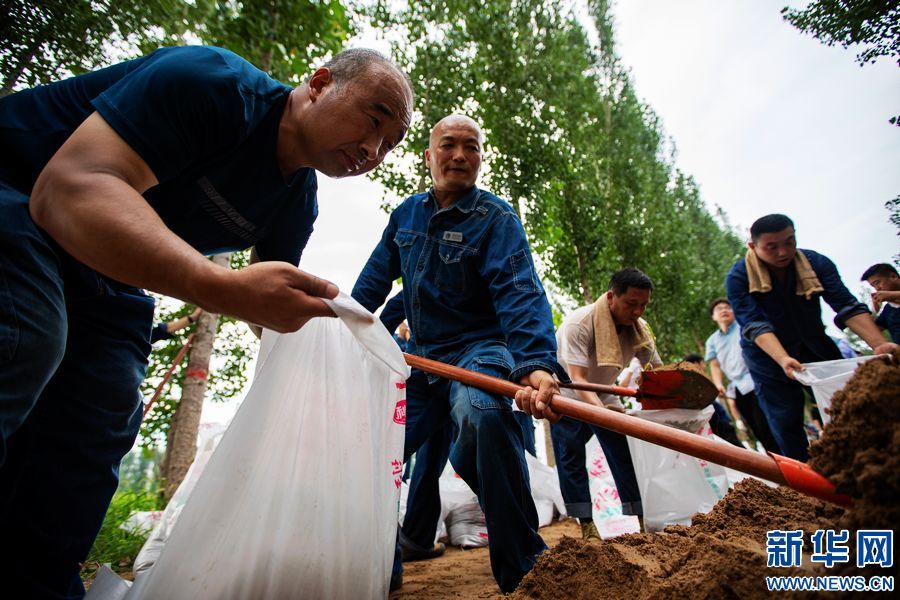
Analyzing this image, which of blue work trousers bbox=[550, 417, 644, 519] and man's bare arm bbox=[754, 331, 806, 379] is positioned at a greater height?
man's bare arm bbox=[754, 331, 806, 379]

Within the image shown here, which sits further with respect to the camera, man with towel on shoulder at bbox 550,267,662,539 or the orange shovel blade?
man with towel on shoulder at bbox 550,267,662,539

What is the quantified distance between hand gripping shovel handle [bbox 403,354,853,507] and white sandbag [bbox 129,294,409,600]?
37cm

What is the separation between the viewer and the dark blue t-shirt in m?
0.88

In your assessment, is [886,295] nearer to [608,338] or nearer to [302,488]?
[608,338]

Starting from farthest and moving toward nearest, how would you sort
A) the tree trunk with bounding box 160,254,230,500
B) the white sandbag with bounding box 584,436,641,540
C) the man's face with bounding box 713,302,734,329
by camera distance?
the man's face with bounding box 713,302,734,329 < the tree trunk with bounding box 160,254,230,500 < the white sandbag with bounding box 584,436,641,540

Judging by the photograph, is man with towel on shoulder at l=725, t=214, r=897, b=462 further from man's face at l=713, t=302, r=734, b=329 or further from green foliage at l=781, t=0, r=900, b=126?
man's face at l=713, t=302, r=734, b=329

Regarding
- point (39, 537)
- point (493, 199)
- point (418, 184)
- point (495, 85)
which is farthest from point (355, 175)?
point (495, 85)

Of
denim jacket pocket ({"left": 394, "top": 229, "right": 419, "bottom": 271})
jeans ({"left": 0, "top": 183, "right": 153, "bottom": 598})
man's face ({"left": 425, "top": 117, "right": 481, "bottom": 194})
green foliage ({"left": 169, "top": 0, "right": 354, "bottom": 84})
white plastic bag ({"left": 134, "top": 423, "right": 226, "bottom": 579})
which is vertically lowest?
white plastic bag ({"left": 134, "top": 423, "right": 226, "bottom": 579})

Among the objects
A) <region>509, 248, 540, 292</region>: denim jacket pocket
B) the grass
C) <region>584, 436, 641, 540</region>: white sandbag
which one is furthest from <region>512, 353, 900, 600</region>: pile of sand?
the grass

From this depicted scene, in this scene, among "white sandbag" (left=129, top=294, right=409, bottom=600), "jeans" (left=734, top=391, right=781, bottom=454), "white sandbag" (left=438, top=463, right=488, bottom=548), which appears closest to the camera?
"white sandbag" (left=129, top=294, right=409, bottom=600)

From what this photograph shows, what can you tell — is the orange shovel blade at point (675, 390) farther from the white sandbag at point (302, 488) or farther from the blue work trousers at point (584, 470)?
the white sandbag at point (302, 488)

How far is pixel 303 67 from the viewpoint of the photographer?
4.02m

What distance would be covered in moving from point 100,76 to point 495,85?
8.50 metres

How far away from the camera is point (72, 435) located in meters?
1.19
